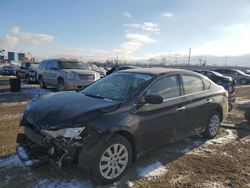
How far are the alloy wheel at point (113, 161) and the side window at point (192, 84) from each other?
6.76 ft

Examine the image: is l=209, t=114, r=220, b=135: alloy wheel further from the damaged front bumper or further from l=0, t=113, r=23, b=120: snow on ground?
l=0, t=113, r=23, b=120: snow on ground

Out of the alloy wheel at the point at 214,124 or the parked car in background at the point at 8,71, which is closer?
the alloy wheel at the point at 214,124

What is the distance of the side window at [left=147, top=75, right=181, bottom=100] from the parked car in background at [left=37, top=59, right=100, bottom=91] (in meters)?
7.51

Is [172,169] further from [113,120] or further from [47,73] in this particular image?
[47,73]

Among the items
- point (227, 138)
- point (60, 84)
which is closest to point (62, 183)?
point (227, 138)

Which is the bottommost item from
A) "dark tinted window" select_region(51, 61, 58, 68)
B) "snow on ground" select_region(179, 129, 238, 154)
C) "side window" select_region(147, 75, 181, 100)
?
"snow on ground" select_region(179, 129, 238, 154)

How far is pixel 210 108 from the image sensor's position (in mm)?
6059

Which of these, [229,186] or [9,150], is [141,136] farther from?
[9,150]

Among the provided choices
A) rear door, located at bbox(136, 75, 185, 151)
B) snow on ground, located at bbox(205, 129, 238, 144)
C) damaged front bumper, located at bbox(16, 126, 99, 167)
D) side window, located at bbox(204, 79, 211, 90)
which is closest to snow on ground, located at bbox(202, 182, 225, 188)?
rear door, located at bbox(136, 75, 185, 151)

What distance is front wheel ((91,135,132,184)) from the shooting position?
3.76 meters

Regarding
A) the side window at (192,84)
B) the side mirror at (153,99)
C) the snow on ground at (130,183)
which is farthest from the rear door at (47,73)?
the snow on ground at (130,183)

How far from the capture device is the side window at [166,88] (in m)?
4.79

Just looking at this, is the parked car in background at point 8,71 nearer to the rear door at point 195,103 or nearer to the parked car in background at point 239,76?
the parked car in background at point 239,76

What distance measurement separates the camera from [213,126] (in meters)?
6.35
